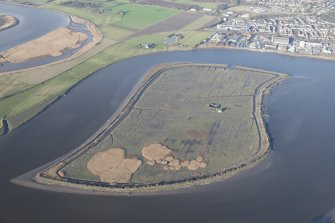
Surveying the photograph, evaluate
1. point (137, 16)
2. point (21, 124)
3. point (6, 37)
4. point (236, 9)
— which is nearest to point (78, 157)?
point (21, 124)

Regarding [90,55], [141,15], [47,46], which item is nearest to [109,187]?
[90,55]

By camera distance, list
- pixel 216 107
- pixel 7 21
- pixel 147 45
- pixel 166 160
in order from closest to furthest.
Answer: pixel 166 160
pixel 216 107
pixel 147 45
pixel 7 21

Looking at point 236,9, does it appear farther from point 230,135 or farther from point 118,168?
point 118,168

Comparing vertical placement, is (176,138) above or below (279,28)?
below

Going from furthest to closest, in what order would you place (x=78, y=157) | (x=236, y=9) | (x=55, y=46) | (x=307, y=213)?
(x=236, y=9) < (x=55, y=46) < (x=78, y=157) < (x=307, y=213)

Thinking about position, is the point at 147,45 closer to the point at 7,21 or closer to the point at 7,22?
the point at 7,22

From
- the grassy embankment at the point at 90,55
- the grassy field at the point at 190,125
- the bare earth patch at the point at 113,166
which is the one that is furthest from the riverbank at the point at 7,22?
the bare earth patch at the point at 113,166

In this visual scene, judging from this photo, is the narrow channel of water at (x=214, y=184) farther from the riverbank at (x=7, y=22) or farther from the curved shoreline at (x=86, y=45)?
the riverbank at (x=7, y=22)

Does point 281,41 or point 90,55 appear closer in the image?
point 90,55
